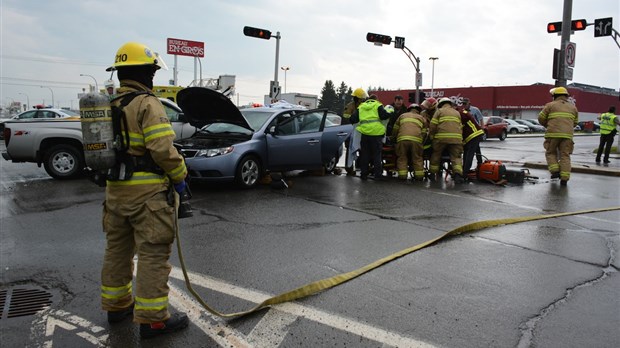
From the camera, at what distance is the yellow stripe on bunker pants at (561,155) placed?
10406 millimetres

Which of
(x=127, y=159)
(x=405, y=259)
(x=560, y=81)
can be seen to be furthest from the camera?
(x=560, y=81)

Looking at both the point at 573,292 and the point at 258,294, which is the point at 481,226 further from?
the point at 258,294

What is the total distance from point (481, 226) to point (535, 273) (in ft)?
5.65

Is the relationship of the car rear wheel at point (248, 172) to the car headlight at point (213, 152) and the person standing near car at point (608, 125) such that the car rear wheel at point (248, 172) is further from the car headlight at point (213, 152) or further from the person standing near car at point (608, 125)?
the person standing near car at point (608, 125)

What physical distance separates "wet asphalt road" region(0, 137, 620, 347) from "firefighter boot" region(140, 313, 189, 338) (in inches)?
2.5

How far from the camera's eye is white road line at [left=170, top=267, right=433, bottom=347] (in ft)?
10.5

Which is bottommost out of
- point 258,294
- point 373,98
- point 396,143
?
point 258,294

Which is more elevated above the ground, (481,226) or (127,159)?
(127,159)

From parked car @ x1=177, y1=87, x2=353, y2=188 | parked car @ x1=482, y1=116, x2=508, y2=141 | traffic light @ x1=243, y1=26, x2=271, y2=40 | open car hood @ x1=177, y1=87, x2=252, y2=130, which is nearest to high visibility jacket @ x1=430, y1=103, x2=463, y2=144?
parked car @ x1=177, y1=87, x2=353, y2=188

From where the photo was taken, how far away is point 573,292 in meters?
4.09

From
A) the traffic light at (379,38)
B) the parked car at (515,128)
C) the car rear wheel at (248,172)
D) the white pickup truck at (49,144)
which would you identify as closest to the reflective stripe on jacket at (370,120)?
the car rear wheel at (248,172)

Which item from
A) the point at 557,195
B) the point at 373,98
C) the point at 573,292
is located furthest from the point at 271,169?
the point at 573,292

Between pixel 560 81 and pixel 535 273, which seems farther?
pixel 560 81

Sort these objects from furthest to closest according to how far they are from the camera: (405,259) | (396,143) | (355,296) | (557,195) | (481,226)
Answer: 1. (396,143)
2. (557,195)
3. (481,226)
4. (405,259)
5. (355,296)
